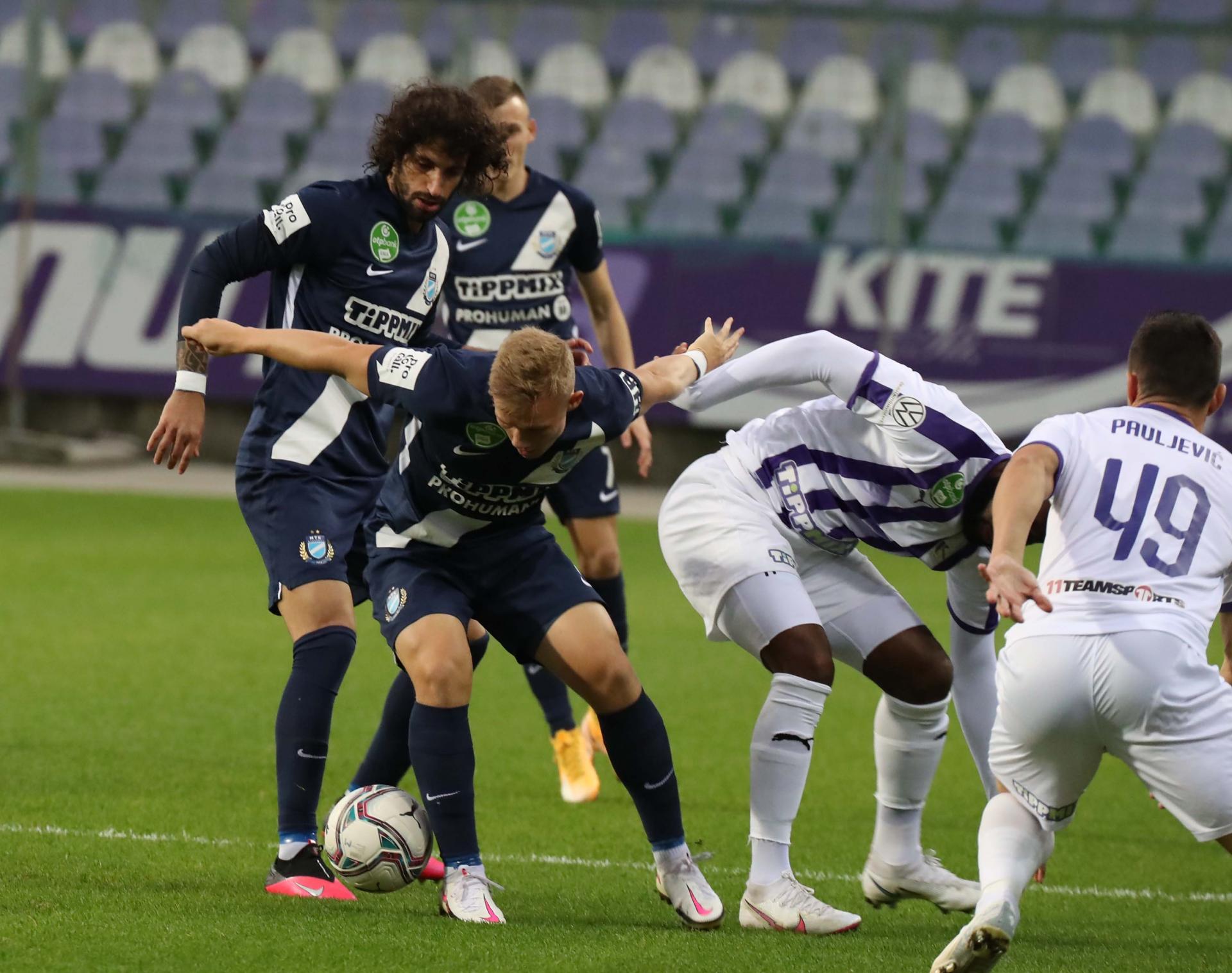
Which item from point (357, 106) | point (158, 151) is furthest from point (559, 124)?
point (158, 151)

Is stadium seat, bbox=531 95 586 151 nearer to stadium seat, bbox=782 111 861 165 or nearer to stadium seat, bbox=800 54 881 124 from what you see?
stadium seat, bbox=782 111 861 165

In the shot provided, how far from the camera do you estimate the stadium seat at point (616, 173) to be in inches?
674

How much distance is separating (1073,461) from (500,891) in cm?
195

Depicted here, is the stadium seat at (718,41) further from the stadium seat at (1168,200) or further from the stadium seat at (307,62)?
the stadium seat at (1168,200)

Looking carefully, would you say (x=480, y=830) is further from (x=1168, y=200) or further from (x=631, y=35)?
(x=631, y=35)

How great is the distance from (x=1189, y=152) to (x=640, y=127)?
5.74 m

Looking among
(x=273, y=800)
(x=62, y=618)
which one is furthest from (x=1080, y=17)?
(x=273, y=800)

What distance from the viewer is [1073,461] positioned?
3.56 m

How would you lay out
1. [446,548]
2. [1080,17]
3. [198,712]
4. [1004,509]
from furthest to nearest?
[1080,17], [198,712], [446,548], [1004,509]

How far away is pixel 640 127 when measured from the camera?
58.0ft

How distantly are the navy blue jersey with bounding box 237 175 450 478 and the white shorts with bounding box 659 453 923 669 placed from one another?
899mm

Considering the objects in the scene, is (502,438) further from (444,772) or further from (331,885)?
(331,885)

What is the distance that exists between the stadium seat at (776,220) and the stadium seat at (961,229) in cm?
119

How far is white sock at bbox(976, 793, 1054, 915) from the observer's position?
342 centimetres
